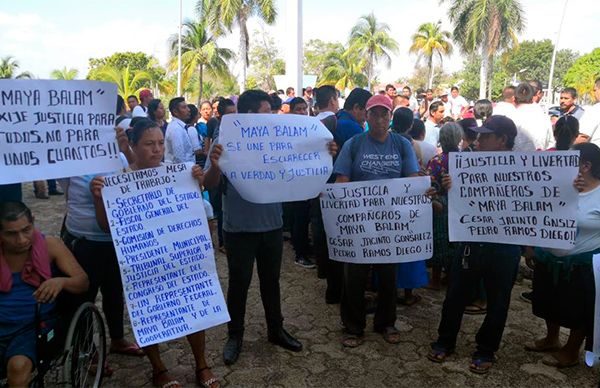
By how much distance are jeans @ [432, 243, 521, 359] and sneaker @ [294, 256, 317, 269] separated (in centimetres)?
234

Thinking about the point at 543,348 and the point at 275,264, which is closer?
the point at 275,264

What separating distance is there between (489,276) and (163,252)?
2254mm

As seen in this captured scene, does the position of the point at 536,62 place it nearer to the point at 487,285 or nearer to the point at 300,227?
the point at 300,227

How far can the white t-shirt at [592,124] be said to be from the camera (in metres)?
5.05

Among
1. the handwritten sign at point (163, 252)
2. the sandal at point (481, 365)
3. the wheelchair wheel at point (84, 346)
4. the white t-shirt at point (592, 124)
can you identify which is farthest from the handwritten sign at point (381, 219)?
the white t-shirt at point (592, 124)

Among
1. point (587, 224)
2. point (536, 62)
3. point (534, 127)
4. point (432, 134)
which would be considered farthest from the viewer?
point (536, 62)

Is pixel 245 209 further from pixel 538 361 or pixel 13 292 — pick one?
pixel 538 361

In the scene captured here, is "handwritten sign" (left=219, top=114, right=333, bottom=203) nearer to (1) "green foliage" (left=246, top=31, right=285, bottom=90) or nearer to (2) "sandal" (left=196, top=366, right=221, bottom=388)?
(2) "sandal" (left=196, top=366, right=221, bottom=388)

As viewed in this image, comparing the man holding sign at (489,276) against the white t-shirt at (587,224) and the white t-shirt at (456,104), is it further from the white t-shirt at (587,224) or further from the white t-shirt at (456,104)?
the white t-shirt at (456,104)

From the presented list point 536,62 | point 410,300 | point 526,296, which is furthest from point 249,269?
point 536,62

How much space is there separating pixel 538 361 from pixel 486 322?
0.59m

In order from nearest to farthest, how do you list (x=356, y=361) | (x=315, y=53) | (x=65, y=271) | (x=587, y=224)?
(x=65, y=271) → (x=587, y=224) → (x=356, y=361) → (x=315, y=53)

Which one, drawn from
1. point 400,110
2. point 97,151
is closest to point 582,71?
point 400,110

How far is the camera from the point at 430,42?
43500 mm
